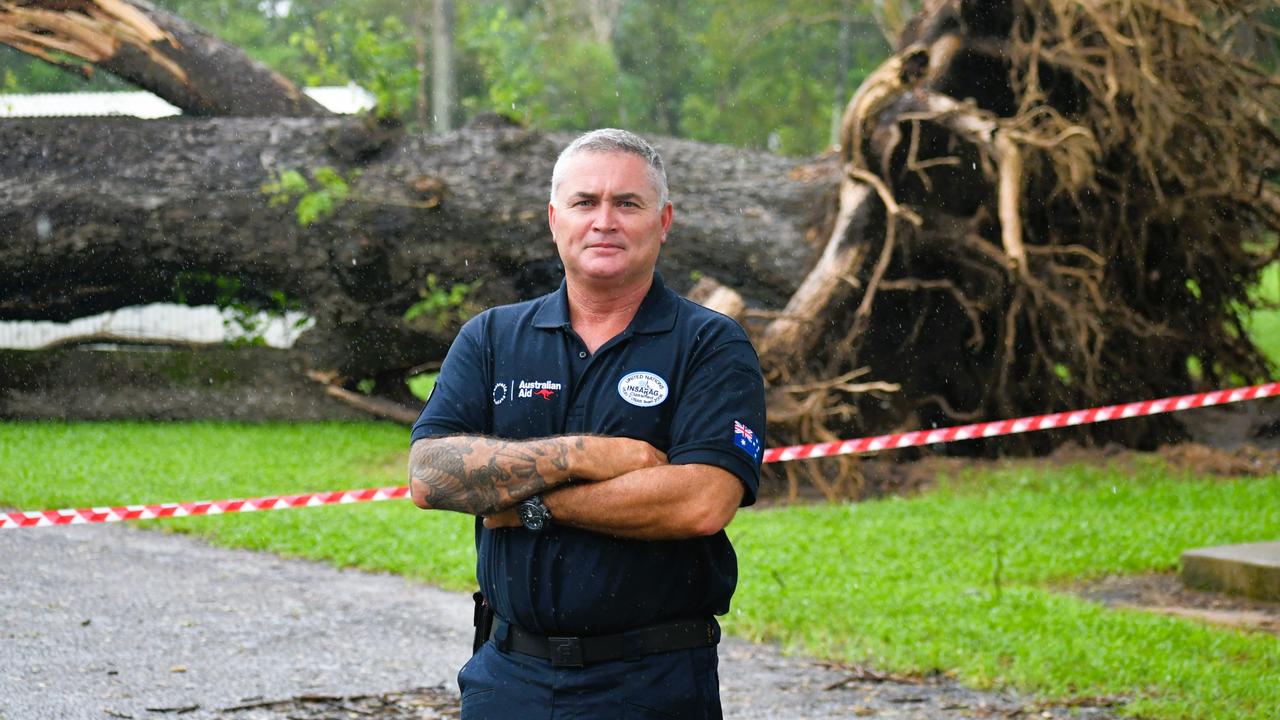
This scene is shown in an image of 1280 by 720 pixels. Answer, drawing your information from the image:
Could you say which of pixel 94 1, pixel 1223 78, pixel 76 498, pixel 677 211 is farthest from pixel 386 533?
pixel 1223 78

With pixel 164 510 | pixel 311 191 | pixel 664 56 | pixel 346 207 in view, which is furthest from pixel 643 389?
pixel 664 56

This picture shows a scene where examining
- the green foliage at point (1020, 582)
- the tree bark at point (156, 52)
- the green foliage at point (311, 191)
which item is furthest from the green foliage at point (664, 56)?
the green foliage at point (1020, 582)

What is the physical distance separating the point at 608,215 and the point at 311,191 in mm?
10565

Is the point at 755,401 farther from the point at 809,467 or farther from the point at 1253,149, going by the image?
the point at 1253,149

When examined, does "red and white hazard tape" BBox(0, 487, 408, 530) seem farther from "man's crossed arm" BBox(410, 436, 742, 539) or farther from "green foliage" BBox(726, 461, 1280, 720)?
"man's crossed arm" BBox(410, 436, 742, 539)

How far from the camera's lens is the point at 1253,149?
1192 cm

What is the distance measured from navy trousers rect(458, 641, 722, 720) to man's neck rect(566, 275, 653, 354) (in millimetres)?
642

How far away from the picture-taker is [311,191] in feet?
42.7

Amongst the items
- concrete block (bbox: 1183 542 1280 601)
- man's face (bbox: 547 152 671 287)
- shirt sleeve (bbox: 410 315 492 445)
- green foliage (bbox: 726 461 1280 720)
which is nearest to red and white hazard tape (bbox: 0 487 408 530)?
green foliage (bbox: 726 461 1280 720)

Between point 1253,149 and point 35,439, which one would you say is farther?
point 35,439

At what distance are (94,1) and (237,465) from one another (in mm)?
4189

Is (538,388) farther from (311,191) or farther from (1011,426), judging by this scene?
(311,191)

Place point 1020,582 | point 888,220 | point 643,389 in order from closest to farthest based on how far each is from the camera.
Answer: point 643,389 < point 1020,582 < point 888,220

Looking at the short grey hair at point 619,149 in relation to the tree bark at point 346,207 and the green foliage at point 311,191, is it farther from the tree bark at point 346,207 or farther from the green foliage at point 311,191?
the green foliage at point 311,191
